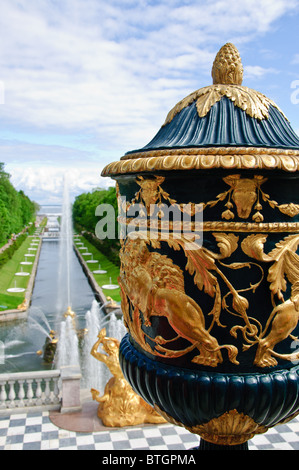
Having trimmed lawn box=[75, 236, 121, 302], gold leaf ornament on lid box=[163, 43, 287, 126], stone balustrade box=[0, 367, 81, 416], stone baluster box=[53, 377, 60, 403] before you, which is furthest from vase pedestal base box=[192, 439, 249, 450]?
trimmed lawn box=[75, 236, 121, 302]

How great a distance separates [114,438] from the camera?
21.2ft

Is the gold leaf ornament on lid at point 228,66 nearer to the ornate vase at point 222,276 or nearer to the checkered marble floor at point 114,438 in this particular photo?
the ornate vase at point 222,276

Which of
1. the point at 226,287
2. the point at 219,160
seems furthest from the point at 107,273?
the point at 219,160

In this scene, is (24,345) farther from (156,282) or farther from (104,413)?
(156,282)

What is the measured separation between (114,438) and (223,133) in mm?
5573

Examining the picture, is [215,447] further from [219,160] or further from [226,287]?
[219,160]

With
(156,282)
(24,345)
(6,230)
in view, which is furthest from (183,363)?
(6,230)

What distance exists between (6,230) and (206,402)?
27201 millimetres

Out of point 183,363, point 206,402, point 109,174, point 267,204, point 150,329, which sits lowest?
point 206,402

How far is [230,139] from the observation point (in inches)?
85.0

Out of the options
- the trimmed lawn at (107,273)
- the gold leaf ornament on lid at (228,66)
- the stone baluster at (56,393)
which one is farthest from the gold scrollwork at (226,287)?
the trimmed lawn at (107,273)

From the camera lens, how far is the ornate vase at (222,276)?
2.02 metres

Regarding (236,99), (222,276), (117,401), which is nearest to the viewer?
(222,276)

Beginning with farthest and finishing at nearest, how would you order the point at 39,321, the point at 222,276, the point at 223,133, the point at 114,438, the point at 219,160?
1. the point at 39,321
2. the point at 114,438
3. the point at 223,133
4. the point at 222,276
5. the point at 219,160
